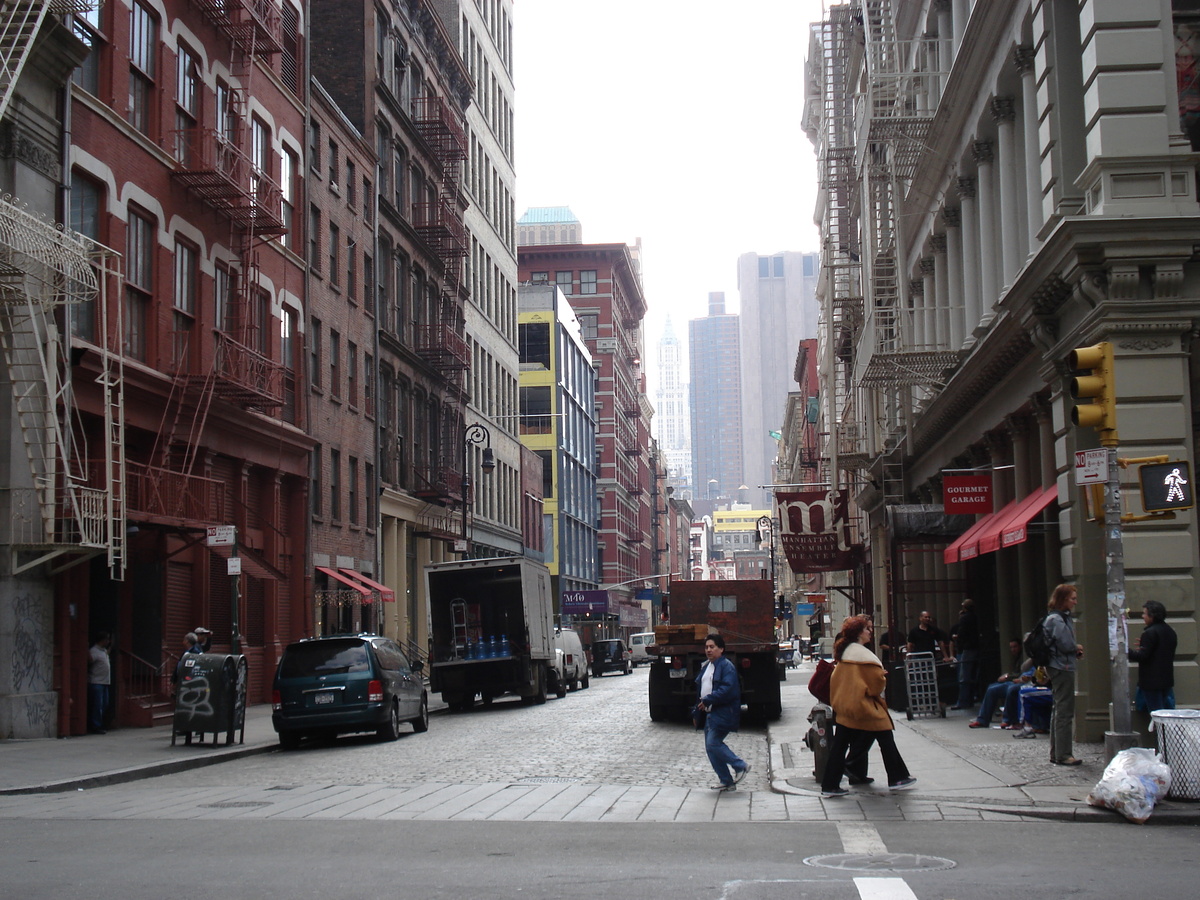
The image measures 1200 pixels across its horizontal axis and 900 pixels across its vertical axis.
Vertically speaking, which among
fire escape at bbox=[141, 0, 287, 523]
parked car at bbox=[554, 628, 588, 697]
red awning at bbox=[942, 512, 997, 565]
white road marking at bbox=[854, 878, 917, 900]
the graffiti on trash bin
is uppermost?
fire escape at bbox=[141, 0, 287, 523]

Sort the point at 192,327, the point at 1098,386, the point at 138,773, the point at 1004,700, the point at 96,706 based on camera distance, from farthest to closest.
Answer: the point at 192,327, the point at 96,706, the point at 1004,700, the point at 138,773, the point at 1098,386

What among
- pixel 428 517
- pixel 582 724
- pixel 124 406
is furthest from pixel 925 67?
pixel 428 517

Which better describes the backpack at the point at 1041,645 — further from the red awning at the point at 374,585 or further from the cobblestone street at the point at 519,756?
the red awning at the point at 374,585

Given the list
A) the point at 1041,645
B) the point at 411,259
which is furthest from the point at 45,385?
the point at 411,259

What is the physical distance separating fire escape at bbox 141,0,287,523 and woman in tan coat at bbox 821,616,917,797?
1468 centimetres

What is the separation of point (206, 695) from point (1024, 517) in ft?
40.3

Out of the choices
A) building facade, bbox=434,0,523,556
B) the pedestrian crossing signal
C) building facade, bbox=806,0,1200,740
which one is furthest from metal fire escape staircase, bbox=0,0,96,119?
building facade, bbox=434,0,523,556

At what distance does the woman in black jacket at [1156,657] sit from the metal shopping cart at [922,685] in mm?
8728

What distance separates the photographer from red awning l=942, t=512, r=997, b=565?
23069 millimetres

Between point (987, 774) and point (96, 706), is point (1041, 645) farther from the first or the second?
point (96, 706)

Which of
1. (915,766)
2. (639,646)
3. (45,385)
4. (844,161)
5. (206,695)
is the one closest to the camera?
(915,766)

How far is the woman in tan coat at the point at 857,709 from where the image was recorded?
13.2 meters

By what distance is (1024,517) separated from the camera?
19750mm

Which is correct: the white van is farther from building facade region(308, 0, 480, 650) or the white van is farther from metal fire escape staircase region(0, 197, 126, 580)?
metal fire escape staircase region(0, 197, 126, 580)
